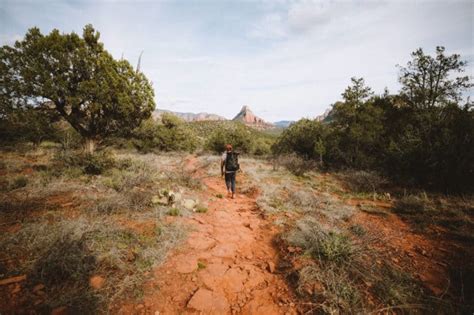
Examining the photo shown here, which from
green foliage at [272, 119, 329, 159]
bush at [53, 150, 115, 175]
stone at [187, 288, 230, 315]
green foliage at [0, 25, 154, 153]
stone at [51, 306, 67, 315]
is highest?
green foliage at [0, 25, 154, 153]

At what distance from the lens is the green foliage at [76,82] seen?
29.0 ft

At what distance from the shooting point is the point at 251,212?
20.1ft

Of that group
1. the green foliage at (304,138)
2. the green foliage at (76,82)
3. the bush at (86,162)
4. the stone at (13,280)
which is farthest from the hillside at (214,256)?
the green foliage at (304,138)

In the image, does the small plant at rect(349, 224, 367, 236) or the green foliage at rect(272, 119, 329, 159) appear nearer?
the small plant at rect(349, 224, 367, 236)

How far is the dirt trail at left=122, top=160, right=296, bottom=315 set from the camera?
2.57 metres

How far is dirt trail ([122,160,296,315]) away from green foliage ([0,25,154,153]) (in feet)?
29.3

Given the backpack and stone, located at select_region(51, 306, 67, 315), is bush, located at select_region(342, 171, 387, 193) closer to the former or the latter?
the backpack

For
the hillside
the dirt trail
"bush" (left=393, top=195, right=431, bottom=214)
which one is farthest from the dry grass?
"bush" (left=393, top=195, right=431, bottom=214)

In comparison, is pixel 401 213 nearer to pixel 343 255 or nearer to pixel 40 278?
pixel 343 255

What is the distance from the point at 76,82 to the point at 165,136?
12.6m

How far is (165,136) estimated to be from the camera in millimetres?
22344

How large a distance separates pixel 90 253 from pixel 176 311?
176 centimetres

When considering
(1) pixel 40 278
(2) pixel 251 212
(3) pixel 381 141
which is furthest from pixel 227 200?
(3) pixel 381 141

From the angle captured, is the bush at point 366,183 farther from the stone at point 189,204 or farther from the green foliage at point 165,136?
the green foliage at point 165,136
